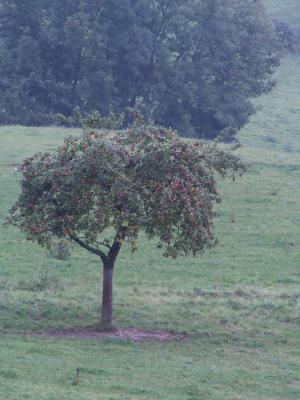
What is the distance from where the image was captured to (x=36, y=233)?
20828 millimetres

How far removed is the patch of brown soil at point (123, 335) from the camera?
70.3 feet

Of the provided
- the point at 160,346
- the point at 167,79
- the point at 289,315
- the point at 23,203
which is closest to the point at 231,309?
the point at 289,315

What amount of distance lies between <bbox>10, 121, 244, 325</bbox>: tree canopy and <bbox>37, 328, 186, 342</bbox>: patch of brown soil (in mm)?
2222

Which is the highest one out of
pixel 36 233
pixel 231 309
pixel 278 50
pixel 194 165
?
pixel 278 50

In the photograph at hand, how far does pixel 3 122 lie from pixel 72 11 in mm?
8602

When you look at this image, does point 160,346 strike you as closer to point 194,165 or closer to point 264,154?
point 194,165

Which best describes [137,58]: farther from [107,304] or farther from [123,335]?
[123,335]

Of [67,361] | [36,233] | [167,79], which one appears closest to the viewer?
[67,361]

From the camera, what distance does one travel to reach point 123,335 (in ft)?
71.8

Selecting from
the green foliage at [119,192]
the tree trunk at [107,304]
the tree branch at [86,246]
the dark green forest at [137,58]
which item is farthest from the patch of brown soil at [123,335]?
the dark green forest at [137,58]

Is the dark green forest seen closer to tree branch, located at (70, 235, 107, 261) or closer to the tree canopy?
tree branch, located at (70, 235, 107, 261)

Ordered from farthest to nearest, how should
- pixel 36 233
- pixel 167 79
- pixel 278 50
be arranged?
1. pixel 278 50
2. pixel 167 79
3. pixel 36 233

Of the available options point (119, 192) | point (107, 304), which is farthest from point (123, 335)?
point (119, 192)

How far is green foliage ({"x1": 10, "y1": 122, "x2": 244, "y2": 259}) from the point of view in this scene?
20406 mm
